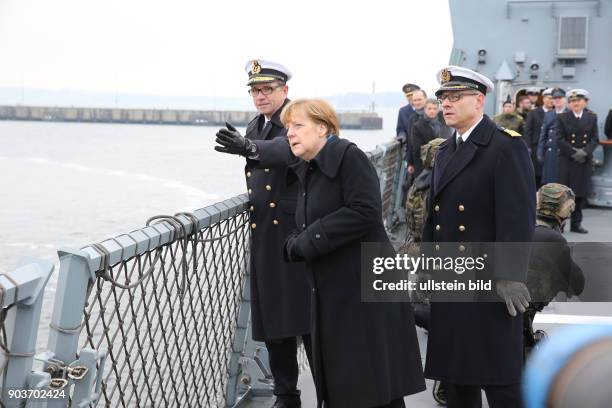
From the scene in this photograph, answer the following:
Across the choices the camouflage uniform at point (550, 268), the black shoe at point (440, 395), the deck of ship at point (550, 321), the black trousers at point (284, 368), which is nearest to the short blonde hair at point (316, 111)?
the camouflage uniform at point (550, 268)

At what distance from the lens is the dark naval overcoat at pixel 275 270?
3568 mm

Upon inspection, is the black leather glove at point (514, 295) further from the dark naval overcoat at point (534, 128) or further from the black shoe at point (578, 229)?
the dark naval overcoat at point (534, 128)

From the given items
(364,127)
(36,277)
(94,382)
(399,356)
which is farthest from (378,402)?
(364,127)

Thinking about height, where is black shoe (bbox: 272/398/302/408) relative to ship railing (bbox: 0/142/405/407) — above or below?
below

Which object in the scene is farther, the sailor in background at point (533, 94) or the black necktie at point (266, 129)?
the sailor in background at point (533, 94)

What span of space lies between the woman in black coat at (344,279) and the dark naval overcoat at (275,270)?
501mm

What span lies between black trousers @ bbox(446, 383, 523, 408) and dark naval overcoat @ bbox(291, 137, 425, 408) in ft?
0.80

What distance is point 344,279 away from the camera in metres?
3.02

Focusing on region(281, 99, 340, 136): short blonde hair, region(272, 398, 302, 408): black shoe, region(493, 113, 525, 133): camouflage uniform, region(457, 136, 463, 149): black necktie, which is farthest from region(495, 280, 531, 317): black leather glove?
region(493, 113, 525, 133): camouflage uniform

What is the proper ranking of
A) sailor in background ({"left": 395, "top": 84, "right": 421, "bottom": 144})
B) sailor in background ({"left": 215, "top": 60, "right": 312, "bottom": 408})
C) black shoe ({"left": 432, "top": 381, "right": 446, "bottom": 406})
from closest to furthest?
1. sailor in background ({"left": 215, "top": 60, "right": 312, "bottom": 408})
2. black shoe ({"left": 432, "top": 381, "right": 446, "bottom": 406})
3. sailor in background ({"left": 395, "top": 84, "right": 421, "bottom": 144})

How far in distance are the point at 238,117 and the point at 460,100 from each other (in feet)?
387

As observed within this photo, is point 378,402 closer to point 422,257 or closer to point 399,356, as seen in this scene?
point 399,356

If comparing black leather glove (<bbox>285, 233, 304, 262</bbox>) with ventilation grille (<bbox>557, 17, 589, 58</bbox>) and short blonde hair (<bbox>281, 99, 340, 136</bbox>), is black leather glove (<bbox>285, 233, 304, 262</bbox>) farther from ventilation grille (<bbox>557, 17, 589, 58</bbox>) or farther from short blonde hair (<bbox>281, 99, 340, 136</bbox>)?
ventilation grille (<bbox>557, 17, 589, 58</bbox>)

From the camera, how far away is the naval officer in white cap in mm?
2963
